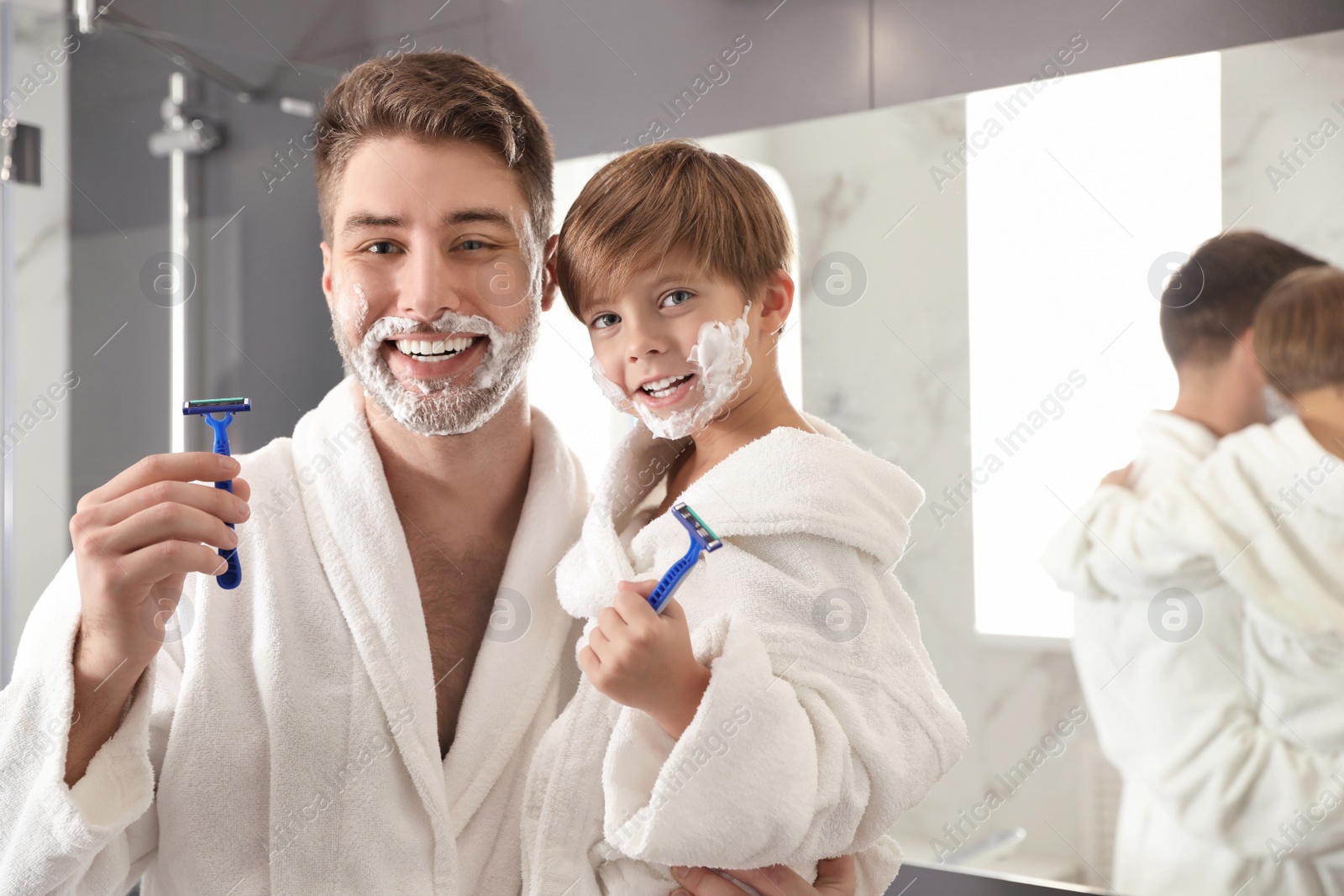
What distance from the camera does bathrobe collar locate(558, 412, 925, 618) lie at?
0.75m

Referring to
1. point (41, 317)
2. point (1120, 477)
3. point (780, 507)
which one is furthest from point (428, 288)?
point (41, 317)

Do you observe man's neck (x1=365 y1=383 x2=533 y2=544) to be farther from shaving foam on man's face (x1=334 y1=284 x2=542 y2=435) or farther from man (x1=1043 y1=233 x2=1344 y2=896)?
man (x1=1043 y1=233 x2=1344 y2=896)

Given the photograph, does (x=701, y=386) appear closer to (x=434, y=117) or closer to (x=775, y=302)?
(x=775, y=302)

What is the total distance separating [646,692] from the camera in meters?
0.66

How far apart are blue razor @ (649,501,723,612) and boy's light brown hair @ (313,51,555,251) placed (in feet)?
1.23

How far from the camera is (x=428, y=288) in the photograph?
2.87ft

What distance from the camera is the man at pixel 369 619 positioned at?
0.74 m

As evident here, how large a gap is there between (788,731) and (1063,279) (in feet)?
2.91

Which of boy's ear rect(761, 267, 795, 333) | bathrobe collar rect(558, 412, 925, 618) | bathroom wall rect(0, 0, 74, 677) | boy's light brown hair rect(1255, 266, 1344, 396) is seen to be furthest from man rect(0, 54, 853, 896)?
bathroom wall rect(0, 0, 74, 677)

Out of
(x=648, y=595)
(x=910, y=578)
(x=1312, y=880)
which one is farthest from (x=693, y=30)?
(x=1312, y=880)

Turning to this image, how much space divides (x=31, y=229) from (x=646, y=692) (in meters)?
1.48

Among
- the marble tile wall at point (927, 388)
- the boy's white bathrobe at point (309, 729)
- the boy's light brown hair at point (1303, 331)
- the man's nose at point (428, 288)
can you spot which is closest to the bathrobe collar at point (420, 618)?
the boy's white bathrobe at point (309, 729)

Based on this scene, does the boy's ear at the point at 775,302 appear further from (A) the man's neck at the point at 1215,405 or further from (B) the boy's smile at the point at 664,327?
(A) the man's neck at the point at 1215,405

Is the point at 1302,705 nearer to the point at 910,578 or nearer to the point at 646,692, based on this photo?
the point at 910,578
